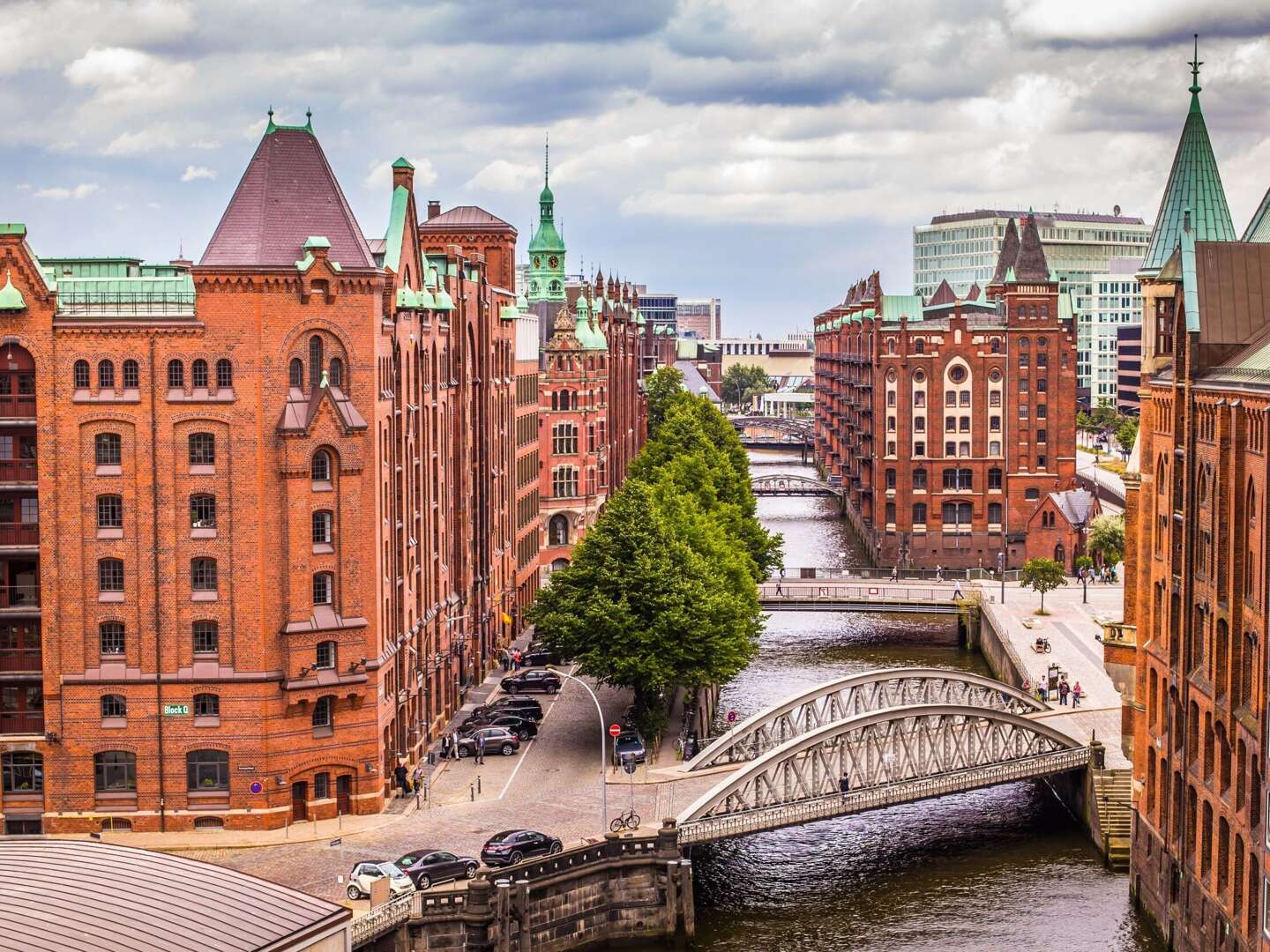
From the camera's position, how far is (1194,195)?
68438 mm

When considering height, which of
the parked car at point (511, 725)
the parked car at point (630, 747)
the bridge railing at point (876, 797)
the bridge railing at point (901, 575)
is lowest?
the bridge railing at point (876, 797)


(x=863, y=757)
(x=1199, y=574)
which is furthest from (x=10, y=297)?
(x=1199, y=574)

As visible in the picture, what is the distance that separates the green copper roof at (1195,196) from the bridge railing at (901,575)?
68.0 meters

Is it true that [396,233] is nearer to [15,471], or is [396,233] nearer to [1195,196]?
[15,471]

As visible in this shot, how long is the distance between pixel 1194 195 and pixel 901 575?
256 feet

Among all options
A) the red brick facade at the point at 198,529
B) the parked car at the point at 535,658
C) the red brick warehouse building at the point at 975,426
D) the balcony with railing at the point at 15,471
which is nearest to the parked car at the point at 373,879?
the red brick facade at the point at 198,529

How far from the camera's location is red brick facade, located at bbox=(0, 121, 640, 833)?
6731cm

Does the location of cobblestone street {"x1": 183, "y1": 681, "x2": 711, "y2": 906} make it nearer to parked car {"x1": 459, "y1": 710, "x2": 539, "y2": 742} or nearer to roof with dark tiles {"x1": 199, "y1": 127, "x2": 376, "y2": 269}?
parked car {"x1": 459, "y1": 710, "x2": 539, "y2": 742}

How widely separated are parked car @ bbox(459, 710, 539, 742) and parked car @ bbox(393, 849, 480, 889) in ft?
62.7

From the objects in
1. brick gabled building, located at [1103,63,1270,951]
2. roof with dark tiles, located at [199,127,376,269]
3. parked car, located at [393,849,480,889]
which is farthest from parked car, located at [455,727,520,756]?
brick gabled building, located at [1103,63,1270,951]

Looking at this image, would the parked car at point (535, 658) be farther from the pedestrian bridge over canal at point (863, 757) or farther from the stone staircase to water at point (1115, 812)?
the stone staircase to water at point (1115, 812)

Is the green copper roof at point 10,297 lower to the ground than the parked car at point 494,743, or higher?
higher

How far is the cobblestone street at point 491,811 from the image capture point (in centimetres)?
6356

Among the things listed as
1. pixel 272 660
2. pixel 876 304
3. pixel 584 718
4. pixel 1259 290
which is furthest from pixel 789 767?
pixel 876 304
